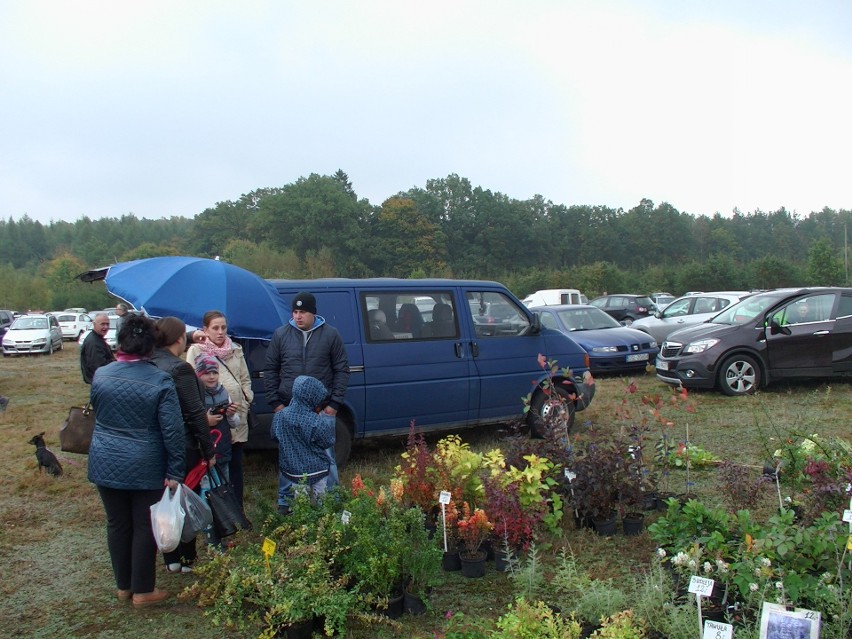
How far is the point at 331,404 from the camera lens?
548 centimetres

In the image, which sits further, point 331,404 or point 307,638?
point 331,404

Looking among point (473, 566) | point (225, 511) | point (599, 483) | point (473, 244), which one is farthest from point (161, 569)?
point (473, 244)

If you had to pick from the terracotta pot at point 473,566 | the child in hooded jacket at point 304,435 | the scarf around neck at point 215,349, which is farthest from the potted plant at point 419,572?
the scarf around neck at point 215,349

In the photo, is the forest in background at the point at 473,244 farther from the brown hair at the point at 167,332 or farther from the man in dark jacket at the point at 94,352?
the brown hair at the point at 167,332

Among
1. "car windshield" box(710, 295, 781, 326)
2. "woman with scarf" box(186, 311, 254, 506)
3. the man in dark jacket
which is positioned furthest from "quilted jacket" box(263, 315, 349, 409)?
"car windshield" box(710, 295, 781, 326)

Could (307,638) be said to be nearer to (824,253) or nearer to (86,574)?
(86,574)

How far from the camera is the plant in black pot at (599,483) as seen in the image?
4781mm

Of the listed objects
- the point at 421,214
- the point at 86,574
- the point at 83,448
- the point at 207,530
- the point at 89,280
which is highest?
the point at 421,214

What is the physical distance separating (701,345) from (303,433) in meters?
8.14

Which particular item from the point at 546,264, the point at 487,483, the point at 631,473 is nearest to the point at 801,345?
the point at 631,473

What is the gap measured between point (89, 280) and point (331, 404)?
10.9 ft

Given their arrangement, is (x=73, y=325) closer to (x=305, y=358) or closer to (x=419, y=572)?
(x=305, y=358)

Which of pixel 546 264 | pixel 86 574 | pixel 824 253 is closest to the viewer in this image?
pixel 86 574

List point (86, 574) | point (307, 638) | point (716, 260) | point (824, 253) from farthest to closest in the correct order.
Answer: point (716, 260) < point (824, 253) < point (86, 574) < point (307, 638)
